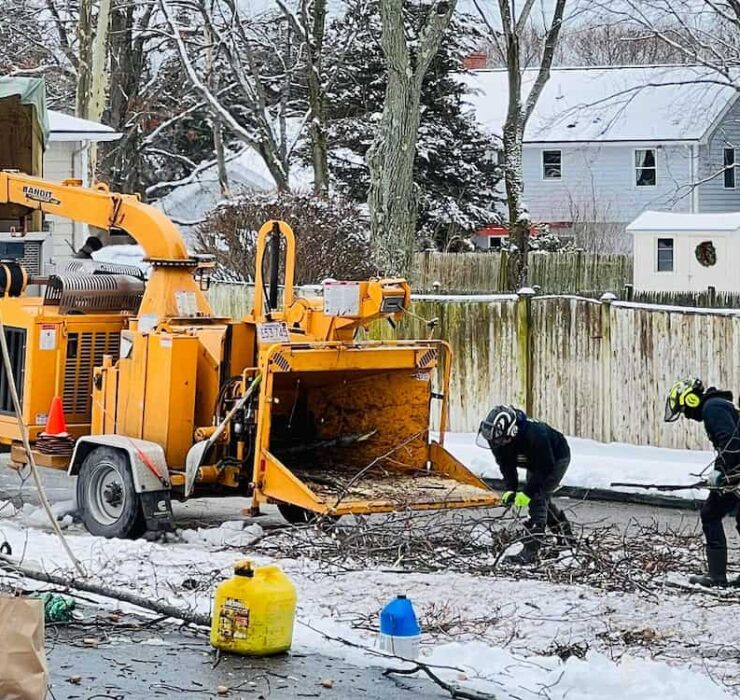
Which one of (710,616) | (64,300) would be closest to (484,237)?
(64,300)

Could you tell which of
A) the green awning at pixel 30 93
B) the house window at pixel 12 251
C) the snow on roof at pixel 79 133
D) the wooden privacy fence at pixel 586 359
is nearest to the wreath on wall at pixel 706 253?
the snow on roof at pixel 79 133

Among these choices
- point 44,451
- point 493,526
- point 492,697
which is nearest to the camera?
point 492,697

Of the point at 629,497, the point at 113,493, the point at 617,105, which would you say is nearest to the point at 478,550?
the point at 113,493

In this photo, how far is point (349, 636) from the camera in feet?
28.3

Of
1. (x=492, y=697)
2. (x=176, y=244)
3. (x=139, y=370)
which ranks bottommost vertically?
(x=492, y=697)

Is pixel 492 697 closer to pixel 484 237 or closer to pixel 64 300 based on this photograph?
pixel 64 300

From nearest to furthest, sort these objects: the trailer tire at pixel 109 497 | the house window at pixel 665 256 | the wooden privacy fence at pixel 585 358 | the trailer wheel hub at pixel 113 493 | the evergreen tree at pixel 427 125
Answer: the trailer tire at pixel 109 497, the trailer wheel hub at pixel 113 493, the wooden privacy fence at pixel 585 358, the evergreen tree at pixel 427 125, the house window at pixel 665 256

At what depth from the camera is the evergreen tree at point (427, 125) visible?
37.5 metres

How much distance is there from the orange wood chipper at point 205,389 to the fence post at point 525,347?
6062 mm

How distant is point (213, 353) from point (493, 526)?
2655 millimetres

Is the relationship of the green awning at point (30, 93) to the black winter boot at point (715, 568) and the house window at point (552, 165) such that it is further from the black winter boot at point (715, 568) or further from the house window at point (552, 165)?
the house window at point (552, 165)

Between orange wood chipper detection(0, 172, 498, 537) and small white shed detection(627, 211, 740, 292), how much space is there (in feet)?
81.4

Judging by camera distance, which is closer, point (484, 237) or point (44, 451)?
point (44, 451)

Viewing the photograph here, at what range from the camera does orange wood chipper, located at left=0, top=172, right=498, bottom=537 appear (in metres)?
12.1
